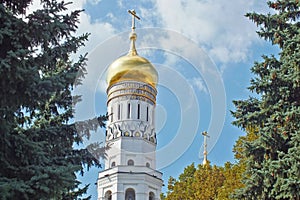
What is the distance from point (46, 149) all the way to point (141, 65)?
2966 cm

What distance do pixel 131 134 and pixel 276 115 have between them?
87.8 ft

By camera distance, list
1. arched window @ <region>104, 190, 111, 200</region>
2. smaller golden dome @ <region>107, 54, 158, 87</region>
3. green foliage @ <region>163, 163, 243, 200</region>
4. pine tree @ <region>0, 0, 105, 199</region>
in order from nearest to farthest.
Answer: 1. pine tree @ <region>0, 0, 105, 199</region>
2. green foliage @ <region>163, 163, 243, 200</region>
3. arched window @ <region>104, 190, 111, 200</region>
4. smaller golden dome @ <region>107, 54, 158, 87</region>

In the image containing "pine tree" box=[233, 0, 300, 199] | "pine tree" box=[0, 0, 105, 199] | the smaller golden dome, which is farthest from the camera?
the smaller golden dome

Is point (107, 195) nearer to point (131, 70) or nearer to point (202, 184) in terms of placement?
point (131, 70)

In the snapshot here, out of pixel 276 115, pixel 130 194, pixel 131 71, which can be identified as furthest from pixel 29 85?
pixel 131 71

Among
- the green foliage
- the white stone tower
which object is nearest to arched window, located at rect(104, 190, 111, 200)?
the white stone tower

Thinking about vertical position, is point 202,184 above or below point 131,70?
below

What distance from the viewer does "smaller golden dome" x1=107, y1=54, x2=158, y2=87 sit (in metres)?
37.4

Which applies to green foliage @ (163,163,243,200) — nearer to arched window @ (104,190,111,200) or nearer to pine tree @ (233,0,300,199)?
pine tree @ (233,0,300,199)

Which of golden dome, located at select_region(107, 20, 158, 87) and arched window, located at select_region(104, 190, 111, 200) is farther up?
golden dome, located at select_region(107, 20, 158, 87)

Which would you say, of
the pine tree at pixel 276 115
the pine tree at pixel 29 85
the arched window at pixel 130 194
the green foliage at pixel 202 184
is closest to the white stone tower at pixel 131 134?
the arched window at pixel 130 194

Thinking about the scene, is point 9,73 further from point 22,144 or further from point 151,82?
point 151,82

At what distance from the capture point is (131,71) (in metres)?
38.0

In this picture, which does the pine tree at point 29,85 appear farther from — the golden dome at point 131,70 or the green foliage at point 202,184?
the golden dome at point 131,70
